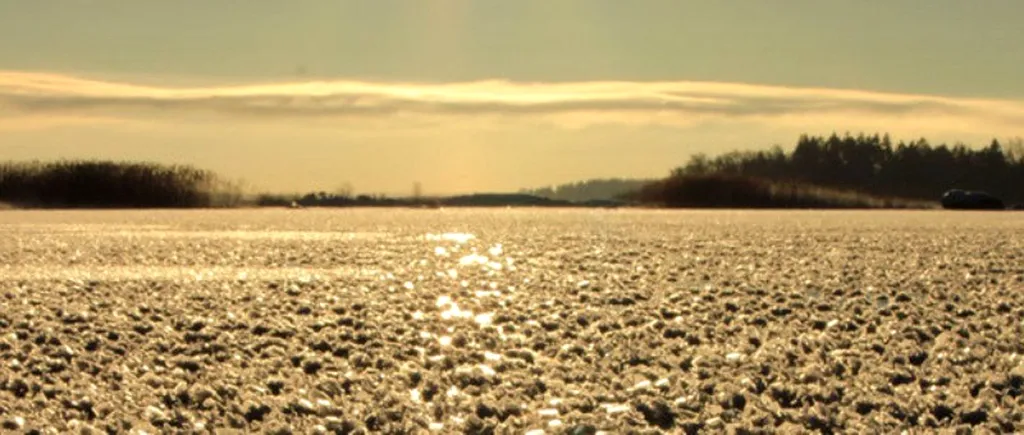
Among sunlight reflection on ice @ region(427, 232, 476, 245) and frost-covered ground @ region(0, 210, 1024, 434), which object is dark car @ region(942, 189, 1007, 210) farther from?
frost-covered ground @ region(0, 210, 1024, 434)

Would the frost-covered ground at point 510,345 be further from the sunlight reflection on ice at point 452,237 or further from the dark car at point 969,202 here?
the dark car at point 969,202

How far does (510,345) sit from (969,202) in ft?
189

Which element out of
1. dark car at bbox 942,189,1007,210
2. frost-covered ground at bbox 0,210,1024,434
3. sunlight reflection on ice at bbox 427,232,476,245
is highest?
dark car at bbox 942,189,1007,210

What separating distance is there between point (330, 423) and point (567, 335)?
3.50 m

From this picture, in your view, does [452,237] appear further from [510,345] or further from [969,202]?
[969,202]

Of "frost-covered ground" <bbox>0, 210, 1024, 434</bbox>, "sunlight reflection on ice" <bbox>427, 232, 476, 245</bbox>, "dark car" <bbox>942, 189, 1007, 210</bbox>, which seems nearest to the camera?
"frost-covered ground" <bbox>0, 210, 1024, 434</bbox>

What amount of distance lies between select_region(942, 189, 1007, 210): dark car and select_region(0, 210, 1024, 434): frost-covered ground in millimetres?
46211

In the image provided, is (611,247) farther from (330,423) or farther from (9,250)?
(330,423)

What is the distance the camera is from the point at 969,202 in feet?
205

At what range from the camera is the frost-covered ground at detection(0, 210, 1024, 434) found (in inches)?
253

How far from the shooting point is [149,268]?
53.9 ft

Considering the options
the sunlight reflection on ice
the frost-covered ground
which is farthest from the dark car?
the frost-covered ground

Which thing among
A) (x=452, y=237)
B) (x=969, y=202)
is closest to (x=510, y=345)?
(x=452, y=237)

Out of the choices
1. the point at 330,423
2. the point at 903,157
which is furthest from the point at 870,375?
the point at 903,157
